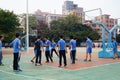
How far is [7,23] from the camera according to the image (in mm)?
33688

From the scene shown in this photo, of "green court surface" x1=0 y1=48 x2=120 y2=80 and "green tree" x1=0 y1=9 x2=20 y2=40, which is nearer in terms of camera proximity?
"green court surface" x1=0 y1=48 x2=120 y2=80

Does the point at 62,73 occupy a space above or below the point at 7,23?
below

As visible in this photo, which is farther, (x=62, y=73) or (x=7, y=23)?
(x=7, y=23)

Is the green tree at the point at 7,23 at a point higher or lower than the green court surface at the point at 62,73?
higher

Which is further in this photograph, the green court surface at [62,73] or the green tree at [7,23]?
the green tree at [7,23]

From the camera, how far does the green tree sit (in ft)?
110

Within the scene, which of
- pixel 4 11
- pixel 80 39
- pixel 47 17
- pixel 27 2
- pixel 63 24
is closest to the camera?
pixel 27 2

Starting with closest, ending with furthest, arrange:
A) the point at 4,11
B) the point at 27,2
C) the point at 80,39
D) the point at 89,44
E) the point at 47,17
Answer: the point at 89,44 < the point at 27,2 < the point at 4,11 < the point at 80,39 < the point at 47,17

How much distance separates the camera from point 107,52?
69.6ft

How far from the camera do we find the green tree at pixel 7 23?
1318 inches

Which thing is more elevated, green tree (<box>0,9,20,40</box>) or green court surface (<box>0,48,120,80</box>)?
green tree (<box>0,9,20,40</box>)

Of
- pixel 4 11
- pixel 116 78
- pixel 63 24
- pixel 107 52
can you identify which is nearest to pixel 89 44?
pixel 107 52

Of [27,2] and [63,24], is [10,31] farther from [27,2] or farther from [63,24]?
[63,24]

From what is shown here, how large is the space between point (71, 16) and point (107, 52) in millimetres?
60602
